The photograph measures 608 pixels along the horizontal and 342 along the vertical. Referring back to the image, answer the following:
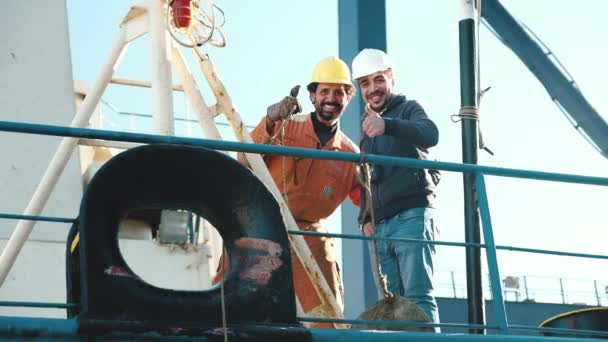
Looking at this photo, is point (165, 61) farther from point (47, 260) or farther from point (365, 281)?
point (365, 281)

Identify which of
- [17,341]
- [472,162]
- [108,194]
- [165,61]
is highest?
[165,61]

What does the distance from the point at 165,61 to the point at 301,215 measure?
1.16m

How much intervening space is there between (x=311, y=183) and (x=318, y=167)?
3.9 inches

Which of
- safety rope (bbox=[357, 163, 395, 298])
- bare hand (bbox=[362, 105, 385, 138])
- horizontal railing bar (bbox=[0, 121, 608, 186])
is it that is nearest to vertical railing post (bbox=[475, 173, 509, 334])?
horizontal railing bar (bbox=[0, 121, 608, 186])

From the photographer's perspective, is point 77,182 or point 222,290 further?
point 77,182

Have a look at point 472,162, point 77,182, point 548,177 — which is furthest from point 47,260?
point 548,177

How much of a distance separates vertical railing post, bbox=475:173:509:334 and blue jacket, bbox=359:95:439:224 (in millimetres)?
817

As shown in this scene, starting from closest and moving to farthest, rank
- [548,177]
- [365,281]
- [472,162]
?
[548,177]
[472,162]
[365,281]

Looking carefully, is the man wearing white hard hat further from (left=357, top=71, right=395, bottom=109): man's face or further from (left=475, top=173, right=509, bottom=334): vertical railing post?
(left=475, top=173, right=509, bottom=334): vertical railing post

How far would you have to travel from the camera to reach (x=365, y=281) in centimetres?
902

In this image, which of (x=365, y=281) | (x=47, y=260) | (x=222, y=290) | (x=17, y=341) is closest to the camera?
(x=17, y=341)

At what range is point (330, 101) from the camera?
6703mm

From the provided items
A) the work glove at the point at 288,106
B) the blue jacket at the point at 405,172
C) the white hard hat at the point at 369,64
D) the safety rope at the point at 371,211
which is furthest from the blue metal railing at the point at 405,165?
the white hard hat at the point at 369,64

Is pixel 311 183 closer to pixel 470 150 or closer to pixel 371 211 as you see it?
pixel 470 150
